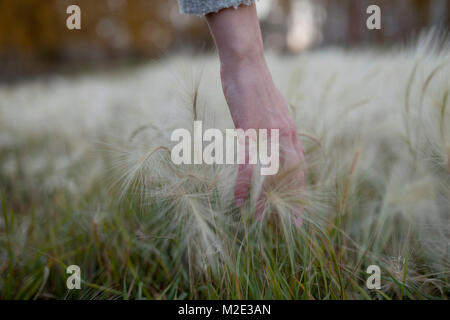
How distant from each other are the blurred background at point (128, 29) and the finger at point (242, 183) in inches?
142

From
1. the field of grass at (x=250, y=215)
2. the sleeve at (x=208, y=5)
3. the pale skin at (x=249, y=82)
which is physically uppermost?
the sleeve at (x=208, y=5)

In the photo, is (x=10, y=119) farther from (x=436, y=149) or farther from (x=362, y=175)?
(x=436, y=149)

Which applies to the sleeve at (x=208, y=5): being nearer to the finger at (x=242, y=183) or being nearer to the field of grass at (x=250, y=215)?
the field of grass at (x=250, y=215)

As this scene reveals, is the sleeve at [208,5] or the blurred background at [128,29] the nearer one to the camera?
the sleeve at [208,5]

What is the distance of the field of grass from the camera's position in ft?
2.28

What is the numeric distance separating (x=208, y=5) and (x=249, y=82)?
0.16 meters

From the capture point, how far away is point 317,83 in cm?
158

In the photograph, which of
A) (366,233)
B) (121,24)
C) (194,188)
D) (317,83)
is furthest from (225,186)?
(121,24)

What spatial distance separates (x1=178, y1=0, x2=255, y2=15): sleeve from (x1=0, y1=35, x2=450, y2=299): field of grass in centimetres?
14

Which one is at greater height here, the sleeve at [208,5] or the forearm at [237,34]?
the sleeve at [208,5]

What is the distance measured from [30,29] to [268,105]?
7447 mm

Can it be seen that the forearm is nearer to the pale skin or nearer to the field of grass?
the pale skin

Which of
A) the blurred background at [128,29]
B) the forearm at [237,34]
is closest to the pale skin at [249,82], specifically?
the forearm at [237,34]

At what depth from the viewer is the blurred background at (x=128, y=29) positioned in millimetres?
5938
